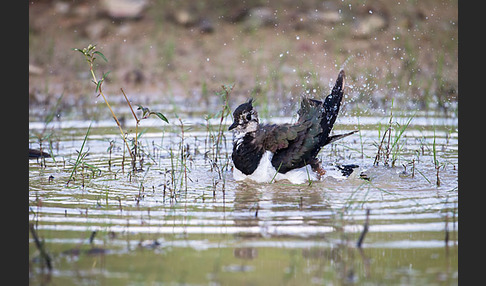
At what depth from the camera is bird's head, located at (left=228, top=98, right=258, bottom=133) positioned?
7137 mm

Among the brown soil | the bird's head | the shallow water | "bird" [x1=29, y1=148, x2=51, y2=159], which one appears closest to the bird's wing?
the bird's head

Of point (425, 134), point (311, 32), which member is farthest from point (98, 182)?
point (311, 32)

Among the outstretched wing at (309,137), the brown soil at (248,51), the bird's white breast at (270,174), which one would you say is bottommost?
the bird's white breast at (270,174)

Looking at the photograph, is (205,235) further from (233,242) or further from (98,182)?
(98,182)

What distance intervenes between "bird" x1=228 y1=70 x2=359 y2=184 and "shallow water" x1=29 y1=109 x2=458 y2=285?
174 millimetres

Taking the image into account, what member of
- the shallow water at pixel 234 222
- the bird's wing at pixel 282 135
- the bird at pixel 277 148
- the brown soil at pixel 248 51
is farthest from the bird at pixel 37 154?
the brown soil at pixel 248 51

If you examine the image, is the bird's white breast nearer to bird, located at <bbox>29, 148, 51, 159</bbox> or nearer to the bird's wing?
the bird's wing

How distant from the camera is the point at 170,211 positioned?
19.2 ft

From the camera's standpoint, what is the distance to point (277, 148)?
706 centimetres

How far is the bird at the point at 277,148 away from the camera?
6988 millimetres

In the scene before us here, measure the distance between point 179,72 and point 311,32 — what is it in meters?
2.55

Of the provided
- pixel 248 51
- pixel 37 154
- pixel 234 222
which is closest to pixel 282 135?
pixel 234 222

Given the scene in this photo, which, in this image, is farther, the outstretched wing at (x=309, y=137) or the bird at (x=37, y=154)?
the bird at (x=37, y=154)

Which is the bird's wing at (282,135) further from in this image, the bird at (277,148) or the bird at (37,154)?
the bird at (37,154)
